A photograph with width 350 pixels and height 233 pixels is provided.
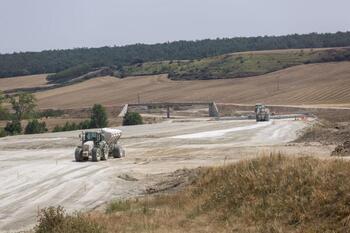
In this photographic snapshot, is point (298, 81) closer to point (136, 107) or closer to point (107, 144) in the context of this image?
point (136, 107)

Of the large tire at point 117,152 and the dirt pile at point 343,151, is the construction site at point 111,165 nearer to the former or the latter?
the large tire at point 117,152

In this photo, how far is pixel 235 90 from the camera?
15612 centimetres

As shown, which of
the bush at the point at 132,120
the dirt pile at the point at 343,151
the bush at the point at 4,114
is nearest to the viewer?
the dirt pile at the point at 343,151

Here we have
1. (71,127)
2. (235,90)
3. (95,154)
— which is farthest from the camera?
(235,90)

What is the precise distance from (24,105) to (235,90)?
48.6 m

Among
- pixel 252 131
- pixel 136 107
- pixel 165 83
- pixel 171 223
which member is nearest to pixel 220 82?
pixel 165 83

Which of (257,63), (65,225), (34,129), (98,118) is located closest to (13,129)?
(34,129)

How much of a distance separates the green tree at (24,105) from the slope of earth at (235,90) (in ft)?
52.7

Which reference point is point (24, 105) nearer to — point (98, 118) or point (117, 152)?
point (98, 118)

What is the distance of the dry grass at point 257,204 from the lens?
56.6 ft

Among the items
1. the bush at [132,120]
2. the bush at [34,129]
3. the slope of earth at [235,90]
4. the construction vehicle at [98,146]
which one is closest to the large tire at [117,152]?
the construction vehicle at [98,146]

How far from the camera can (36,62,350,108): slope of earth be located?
139 meters

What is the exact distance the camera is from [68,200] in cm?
2866

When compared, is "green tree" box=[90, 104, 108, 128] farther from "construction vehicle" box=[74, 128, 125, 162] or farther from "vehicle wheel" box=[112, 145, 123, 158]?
"vehicle wheel" box=[112, 145, 123, 158]
